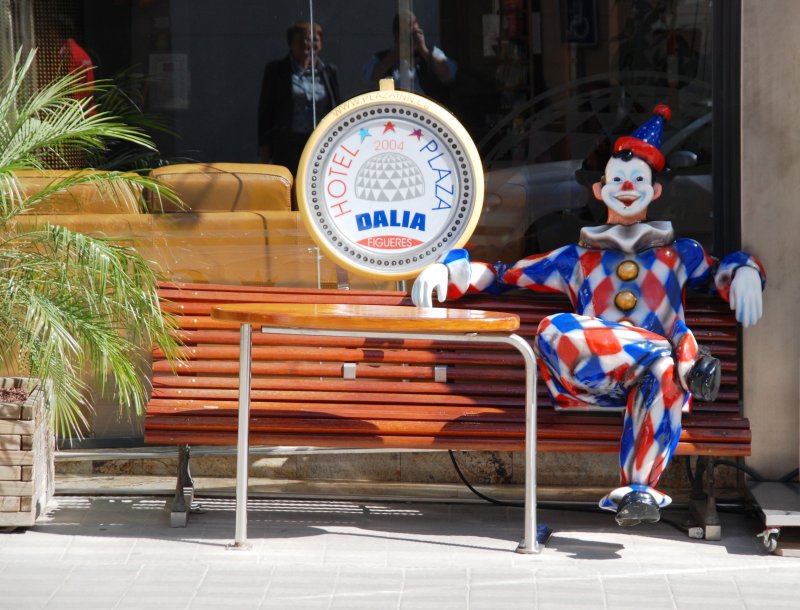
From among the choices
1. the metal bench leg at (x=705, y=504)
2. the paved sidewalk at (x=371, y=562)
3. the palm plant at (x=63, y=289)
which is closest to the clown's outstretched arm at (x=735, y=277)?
the metal bench leg at (x=705, y=504)

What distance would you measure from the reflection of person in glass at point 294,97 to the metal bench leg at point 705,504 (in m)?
2.24

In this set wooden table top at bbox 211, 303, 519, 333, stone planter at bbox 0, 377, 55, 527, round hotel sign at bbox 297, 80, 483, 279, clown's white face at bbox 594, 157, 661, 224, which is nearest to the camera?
wooden table top at bbox 211, 303, 519, 333

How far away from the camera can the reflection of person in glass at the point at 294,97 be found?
6363mm

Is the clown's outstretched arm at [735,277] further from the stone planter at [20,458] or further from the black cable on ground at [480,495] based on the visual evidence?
the stone planter at [20,458]

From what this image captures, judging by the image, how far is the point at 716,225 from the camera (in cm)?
620

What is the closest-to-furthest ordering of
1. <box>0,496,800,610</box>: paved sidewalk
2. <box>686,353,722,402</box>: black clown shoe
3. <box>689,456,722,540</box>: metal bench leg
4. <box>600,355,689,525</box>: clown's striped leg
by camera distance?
<box>0,496,800,610</box>: paved sidewalk
<box>686,353,722,402</box>: black clown shoe
<box>600,355,689,525</box>: clown's striped leg
<box>689,456,722,540</box>: metal bench leg

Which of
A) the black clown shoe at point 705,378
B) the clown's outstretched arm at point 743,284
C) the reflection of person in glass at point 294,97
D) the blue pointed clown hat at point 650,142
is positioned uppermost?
the reflection of person in glass at point 294,97

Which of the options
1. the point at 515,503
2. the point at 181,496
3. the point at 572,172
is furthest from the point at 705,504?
the point at 181,496

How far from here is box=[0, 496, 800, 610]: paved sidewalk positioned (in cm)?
470

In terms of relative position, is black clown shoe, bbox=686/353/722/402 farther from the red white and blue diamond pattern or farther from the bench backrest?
the bench backrest

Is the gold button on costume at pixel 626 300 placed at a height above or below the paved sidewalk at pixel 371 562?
above

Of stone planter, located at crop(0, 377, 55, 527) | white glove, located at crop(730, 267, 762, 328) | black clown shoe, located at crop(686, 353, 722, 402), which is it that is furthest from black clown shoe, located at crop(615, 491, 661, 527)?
stone planter, located at crop(0, 377, 55, 527)

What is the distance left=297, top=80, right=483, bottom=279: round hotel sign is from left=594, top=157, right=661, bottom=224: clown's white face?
0.63 m

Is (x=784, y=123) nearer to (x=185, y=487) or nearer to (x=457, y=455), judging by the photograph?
(x=457, y=455)
